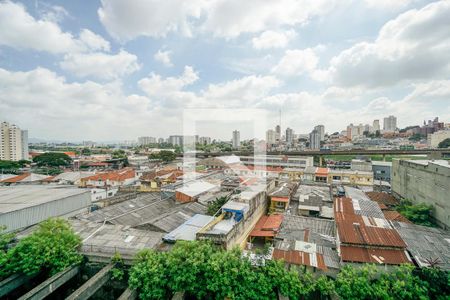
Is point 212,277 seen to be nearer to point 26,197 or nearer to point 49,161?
point 26,197

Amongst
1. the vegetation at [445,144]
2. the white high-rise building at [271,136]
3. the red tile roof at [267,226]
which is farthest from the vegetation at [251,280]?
the vegetation at [445,144]

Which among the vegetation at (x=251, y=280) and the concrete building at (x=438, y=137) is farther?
the concrete building at (x=438, y=137)

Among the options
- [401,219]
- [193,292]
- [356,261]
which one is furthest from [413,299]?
[401,219]

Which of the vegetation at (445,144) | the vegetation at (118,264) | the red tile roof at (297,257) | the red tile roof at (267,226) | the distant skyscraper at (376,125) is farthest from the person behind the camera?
the distant skyscraper at (376,125)

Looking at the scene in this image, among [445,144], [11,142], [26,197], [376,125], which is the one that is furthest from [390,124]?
[11,142]

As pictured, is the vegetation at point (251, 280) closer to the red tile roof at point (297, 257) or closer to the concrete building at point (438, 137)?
the red tile roof at point (297, 257)

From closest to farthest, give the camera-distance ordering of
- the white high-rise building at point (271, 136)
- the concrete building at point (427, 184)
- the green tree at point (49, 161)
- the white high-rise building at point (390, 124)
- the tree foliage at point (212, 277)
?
the tree foliage at point (212, 277) < the concrete building at point (427, 184) < the green tree at point (49, 161) < the white high-rise building at point (271, 136) < the white high-rise building at point (390, 124)
